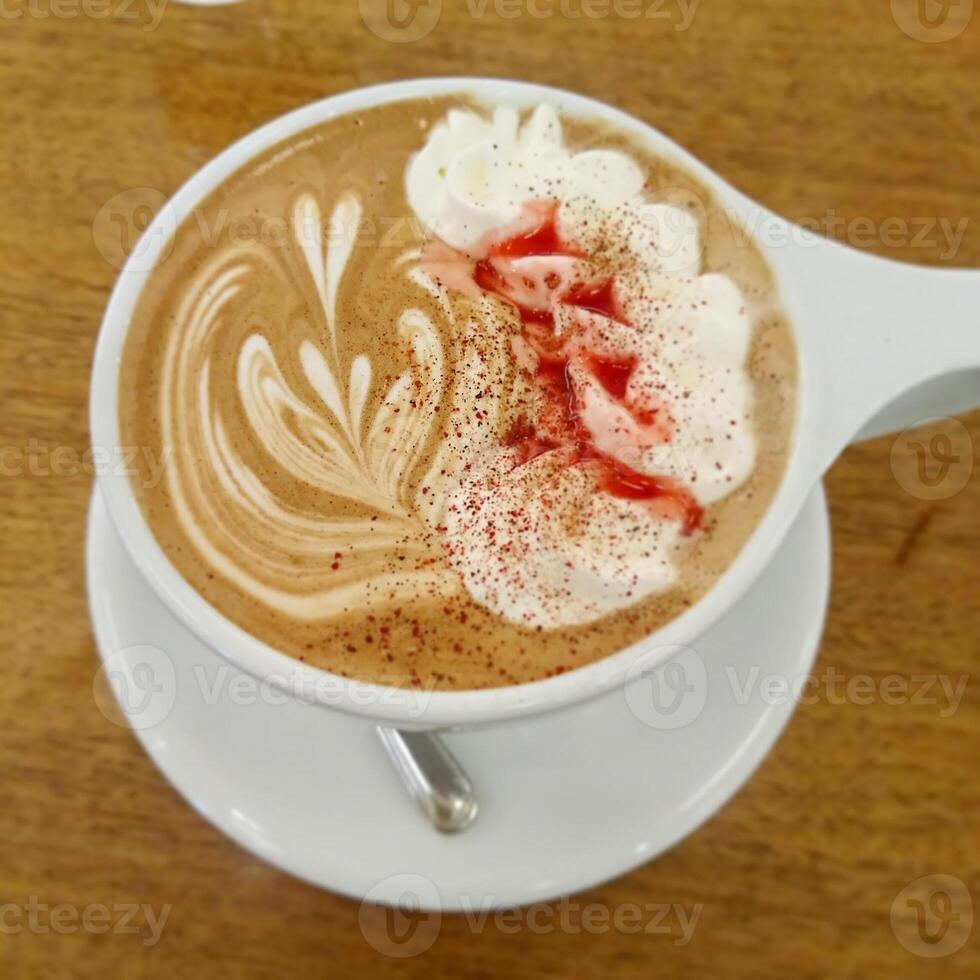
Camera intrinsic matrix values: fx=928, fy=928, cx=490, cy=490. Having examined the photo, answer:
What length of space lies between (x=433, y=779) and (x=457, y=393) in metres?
0.48

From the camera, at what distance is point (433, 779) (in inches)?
45.4

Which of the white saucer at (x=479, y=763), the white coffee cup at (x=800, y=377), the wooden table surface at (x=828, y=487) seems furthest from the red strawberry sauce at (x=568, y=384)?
the wooden table surface at (x=828, y=487)

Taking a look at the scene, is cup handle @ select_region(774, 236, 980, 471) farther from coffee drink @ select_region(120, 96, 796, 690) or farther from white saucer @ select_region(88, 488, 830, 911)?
white saucer @ select_region(88, 488, 830, 911)

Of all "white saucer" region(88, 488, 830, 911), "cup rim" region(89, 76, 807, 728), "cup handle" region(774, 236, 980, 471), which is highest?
"cup handle" region(774, 236, 980, 471)

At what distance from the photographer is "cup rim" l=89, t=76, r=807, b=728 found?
911 millimetres

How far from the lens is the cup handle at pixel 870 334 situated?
1035mm

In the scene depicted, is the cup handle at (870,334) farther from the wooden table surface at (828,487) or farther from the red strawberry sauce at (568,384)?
the wooden table surface at (828,487)

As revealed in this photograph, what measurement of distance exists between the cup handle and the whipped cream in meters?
0.08

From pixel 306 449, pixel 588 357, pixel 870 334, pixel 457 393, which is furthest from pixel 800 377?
pixel 306 449

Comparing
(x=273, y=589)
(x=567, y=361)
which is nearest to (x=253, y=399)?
(x=273, y=589)

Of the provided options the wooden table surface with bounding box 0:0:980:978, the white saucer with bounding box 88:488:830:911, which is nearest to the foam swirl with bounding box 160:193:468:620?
the white saucer with bounding box 88:488:830:911

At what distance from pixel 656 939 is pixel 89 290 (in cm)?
124

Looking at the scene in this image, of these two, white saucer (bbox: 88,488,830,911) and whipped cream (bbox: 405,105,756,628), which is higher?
whipped cream (bbox: 405,105,756,628)

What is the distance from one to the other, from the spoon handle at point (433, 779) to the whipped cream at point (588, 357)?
0.30 metres
